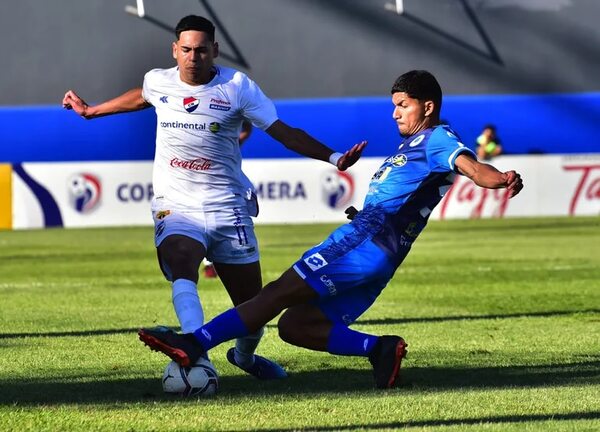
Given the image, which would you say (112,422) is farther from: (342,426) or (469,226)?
(469,226)

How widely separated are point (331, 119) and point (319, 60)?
130 inches

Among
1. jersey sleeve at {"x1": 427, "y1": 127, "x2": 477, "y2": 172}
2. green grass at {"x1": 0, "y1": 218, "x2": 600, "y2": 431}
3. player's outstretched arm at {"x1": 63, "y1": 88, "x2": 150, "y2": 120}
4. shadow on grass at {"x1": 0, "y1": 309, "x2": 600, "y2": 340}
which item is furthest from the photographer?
shadow on grass at {"x1": 0, "y1": 309, "x2": 600, "y2": 340}

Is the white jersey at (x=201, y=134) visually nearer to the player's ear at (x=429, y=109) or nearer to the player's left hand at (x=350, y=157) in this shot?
the player's left hand at (x=350, y=157)

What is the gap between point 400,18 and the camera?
116 ft

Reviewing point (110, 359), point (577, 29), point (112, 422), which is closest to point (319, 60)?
point (577, 29)

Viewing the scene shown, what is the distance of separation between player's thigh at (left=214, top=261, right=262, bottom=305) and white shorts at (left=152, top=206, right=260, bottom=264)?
39mm

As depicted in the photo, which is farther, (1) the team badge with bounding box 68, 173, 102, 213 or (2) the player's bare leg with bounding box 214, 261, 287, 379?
(1) the team badge with bounding box 68, 173, 102, 213

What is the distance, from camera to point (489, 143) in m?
30.8

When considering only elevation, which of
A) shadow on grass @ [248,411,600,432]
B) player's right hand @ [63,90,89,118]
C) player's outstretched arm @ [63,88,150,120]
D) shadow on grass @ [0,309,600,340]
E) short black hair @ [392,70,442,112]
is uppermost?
short black hair @ [392,70,442,112]

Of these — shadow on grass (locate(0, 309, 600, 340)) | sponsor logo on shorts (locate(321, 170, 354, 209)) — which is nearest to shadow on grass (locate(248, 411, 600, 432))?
shadow on grass (locate(0, 309, 600, 340))

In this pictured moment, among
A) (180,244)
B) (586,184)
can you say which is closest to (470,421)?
(180,244)

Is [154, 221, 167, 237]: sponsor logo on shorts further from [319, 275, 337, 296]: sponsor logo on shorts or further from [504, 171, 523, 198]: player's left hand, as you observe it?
[504, 171, 523, 198]: player's left hand

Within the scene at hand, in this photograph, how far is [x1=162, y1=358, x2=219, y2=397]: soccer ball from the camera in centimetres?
662

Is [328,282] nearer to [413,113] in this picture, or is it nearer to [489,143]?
[413,113]
